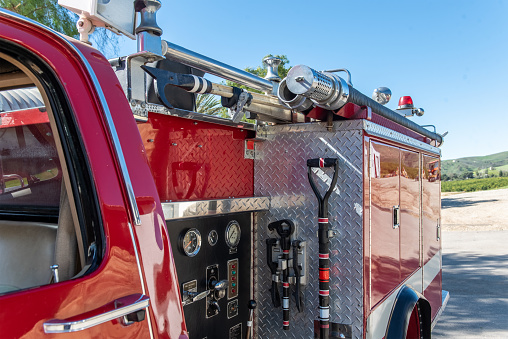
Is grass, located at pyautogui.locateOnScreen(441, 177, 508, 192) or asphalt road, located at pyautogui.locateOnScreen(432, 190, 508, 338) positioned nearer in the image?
asphalt road, located at pyautogui.locateOnScreen(432, 190, 508, 338)

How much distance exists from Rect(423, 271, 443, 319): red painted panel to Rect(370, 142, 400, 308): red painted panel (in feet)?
4.85

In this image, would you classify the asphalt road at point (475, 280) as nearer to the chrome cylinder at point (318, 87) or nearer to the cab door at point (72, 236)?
the chrome cylinder at point (318, 87)

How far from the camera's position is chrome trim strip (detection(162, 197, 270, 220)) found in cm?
209

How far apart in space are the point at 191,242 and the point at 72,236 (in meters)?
1.10

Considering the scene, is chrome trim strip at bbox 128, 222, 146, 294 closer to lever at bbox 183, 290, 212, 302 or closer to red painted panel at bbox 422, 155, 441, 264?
lever at bbox 183, 290, 212, 302

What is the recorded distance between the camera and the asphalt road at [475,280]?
19.2 feet

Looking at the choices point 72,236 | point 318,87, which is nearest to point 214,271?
point 318,87

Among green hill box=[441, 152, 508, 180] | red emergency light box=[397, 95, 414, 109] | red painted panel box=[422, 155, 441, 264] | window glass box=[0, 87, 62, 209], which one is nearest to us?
window glass box=[0, 87, 62, 209]

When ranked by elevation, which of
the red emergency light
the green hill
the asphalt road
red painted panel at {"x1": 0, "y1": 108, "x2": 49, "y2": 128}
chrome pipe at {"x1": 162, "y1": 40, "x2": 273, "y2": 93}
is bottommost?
the asphalt road

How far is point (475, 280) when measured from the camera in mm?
8727

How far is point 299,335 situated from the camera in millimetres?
2902

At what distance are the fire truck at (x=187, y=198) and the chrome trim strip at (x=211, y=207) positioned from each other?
0.01 m

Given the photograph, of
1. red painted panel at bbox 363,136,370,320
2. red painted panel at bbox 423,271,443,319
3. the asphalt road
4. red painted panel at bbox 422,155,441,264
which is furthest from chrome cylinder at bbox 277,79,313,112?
the asphalt road

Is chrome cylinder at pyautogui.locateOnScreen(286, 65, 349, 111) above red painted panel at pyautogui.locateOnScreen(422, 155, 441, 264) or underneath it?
above
